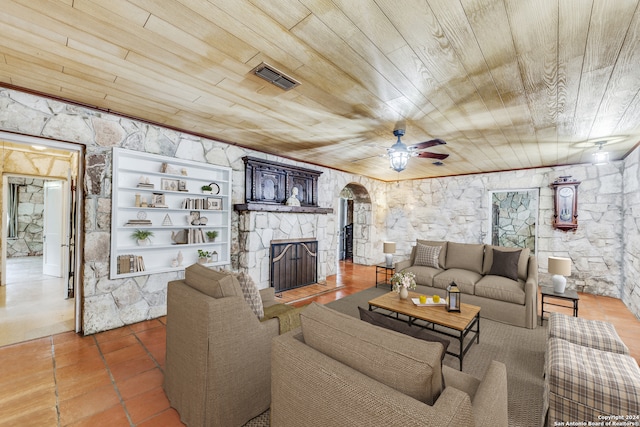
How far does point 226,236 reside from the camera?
4.27 metres

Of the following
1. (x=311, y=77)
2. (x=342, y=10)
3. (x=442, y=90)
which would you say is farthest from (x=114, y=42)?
(x=442, y=90)

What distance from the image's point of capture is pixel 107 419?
177 centimetres

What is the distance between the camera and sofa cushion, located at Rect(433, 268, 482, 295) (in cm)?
389

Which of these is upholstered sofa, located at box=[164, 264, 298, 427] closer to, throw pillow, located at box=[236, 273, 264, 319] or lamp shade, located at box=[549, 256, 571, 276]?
throw pillow, located at box=[236, 273, 264, 319]

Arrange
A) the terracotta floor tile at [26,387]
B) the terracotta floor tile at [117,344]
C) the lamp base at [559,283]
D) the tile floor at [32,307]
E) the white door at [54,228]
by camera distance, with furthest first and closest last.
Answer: the white door at [54,228], the lamp base at [559,283], the tile floor at [32,307], the terracotta floor tile at [117,344], the terracotta floor tile at [26,387]

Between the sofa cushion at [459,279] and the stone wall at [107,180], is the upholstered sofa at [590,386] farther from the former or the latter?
the stone wall at [107,180]

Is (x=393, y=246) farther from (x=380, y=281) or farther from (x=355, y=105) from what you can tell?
(x=355, y=105)

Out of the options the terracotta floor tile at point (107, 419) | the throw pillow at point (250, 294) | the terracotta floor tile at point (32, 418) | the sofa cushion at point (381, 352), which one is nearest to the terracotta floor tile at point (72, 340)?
the terracotta floor tile at point (32, 418)

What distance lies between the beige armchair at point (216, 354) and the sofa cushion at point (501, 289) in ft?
10.6

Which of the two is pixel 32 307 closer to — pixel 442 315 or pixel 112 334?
pixel 112 334

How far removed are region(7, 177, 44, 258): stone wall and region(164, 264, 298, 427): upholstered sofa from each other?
9464 mm

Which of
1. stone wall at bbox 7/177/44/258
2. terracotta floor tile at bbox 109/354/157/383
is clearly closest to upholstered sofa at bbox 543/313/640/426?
terracotta floor tile at bbox 109/354/157/383

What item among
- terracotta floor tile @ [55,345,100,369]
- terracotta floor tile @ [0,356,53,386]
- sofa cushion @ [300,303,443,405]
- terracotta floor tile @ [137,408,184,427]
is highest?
sofa cushion @ [300,303,443,405]

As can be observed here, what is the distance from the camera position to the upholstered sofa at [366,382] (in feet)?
2.70
